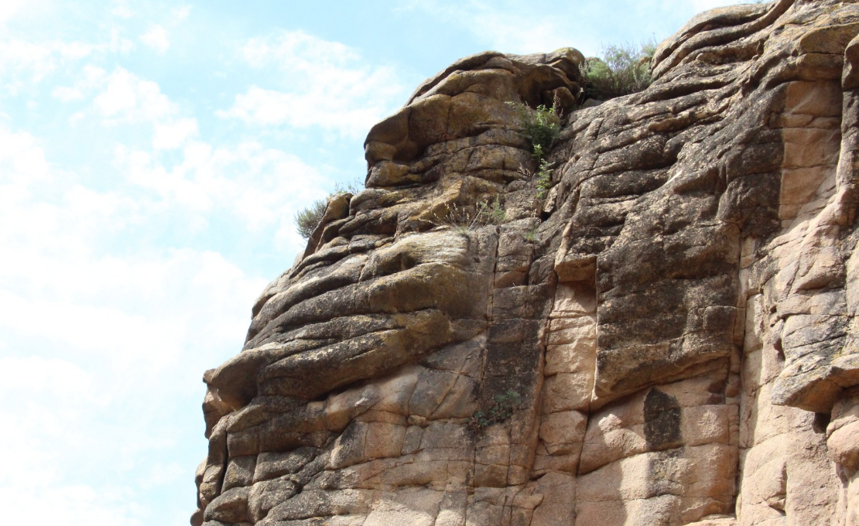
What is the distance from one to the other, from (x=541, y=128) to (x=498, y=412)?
18.4 feet

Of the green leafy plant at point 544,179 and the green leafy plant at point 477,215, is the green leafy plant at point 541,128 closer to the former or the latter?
the green leafy plant at point 544,179

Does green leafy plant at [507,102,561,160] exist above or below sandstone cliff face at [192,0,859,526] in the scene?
above

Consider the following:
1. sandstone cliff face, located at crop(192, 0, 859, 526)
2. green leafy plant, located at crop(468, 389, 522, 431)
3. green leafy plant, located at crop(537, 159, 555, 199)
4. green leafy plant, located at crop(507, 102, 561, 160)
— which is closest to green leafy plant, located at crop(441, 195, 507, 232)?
sandstone cliff face, located at crop(192, 0, 859, 526)

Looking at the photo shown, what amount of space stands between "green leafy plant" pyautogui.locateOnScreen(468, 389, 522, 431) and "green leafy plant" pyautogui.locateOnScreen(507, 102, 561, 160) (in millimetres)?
4860

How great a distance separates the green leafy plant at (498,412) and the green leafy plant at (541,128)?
191 inches

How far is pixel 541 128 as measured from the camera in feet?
56.4

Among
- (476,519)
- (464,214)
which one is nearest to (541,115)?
(464,214)

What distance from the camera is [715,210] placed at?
523 inches

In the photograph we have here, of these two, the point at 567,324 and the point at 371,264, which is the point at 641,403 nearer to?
the point at 567,324

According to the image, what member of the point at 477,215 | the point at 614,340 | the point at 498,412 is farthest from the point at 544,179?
the point at 498,412

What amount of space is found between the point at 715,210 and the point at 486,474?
174 inches

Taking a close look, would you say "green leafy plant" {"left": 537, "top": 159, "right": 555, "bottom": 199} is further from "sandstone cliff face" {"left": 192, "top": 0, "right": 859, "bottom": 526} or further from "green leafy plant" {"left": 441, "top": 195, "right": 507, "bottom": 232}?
"green leafy plant" {"left": 441, "top": 195, "right": 507, "bottom": 232}

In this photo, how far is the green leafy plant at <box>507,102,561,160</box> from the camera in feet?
56.2

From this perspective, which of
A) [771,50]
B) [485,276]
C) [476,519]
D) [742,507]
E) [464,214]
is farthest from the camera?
[464,214]
